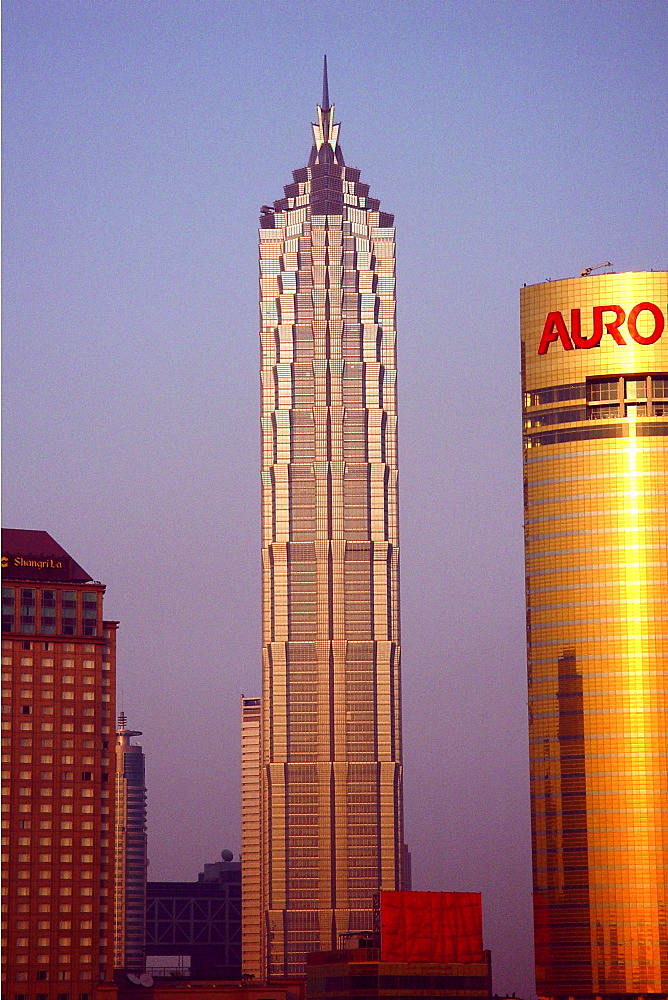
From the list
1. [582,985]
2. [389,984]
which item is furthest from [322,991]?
[582,985]

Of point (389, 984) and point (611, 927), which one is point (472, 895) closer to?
point (389, 984)

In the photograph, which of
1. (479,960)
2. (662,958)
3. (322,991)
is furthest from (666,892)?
(322,991)

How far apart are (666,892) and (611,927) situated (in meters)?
7.39

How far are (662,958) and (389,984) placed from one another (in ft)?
122

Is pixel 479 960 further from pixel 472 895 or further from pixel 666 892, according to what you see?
pixel 666 892

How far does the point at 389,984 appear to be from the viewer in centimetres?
17612

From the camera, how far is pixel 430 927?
588 feet

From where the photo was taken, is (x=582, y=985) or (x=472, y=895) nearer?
(x=472, y=895)

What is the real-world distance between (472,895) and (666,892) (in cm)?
2991

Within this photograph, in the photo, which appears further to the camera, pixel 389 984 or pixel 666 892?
pixel 666 892

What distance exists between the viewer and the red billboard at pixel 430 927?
583 feet

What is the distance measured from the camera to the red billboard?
583 feet

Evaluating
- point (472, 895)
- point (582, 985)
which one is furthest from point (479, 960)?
point (582, 985)

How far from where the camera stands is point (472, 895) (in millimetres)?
180875
